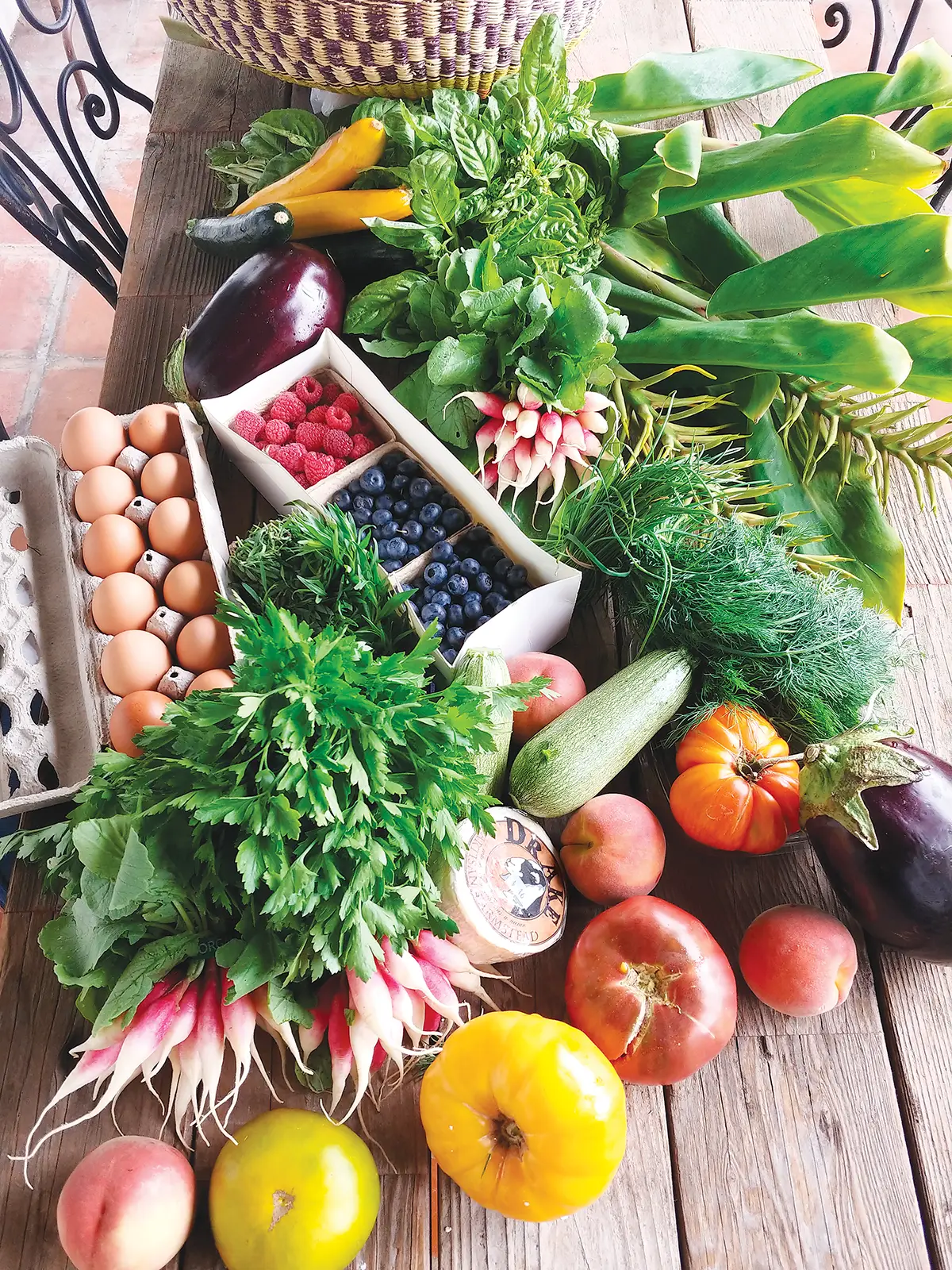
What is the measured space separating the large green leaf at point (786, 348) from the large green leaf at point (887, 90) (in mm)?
325

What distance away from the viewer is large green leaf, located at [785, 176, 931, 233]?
1087 mm

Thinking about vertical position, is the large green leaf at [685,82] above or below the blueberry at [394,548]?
above

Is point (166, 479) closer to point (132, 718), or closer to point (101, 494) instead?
point (101, 494)

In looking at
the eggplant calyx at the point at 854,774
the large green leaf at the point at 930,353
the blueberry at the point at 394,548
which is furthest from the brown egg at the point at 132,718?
the large green leaf at the point at 930,353

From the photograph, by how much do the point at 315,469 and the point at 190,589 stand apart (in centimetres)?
18

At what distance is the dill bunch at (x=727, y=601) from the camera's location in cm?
92

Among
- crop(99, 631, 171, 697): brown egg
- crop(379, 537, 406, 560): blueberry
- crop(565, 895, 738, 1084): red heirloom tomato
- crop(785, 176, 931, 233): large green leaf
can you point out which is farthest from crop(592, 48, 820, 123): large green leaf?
crop(565, 895, 738, 1084): red heirloom tomato

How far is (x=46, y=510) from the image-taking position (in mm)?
1065

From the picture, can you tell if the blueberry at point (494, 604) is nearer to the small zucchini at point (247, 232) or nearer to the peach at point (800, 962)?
the peach at point (800, 962)

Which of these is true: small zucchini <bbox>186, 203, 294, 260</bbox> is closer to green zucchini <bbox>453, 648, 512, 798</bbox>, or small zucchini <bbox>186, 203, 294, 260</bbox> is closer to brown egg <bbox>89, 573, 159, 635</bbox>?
brown egg <bbox>89, 573, 159, 635</bbox>

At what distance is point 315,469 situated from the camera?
1.00 metres

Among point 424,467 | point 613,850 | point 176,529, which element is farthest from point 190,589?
point 613,850

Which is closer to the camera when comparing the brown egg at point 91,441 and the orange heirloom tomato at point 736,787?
the orange heirloom tomato at point 736,787

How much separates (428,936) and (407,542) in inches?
15.9
